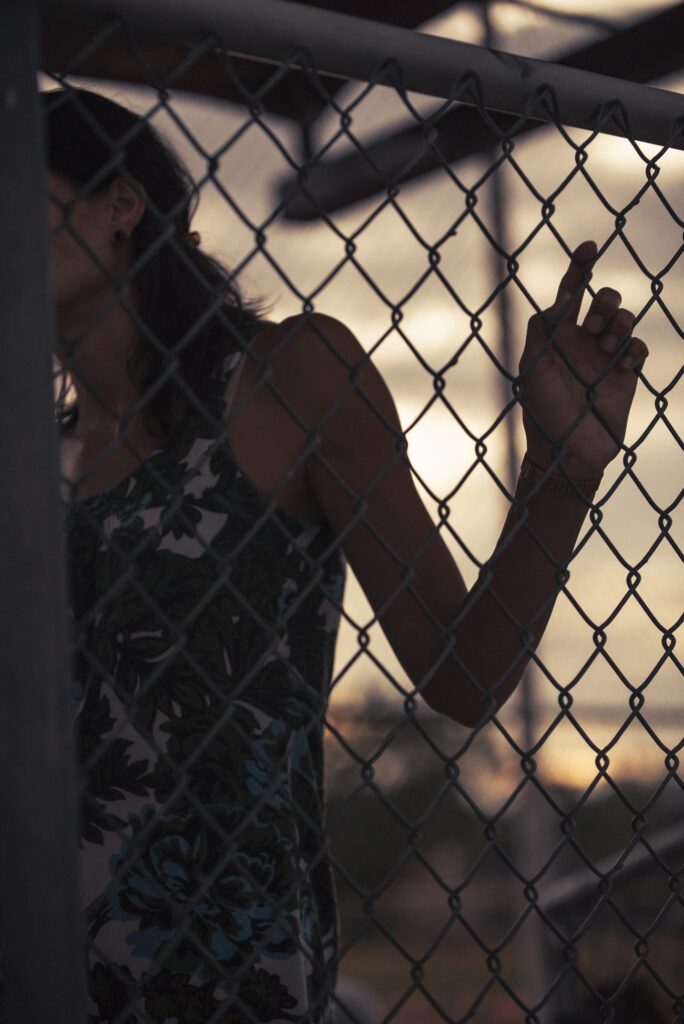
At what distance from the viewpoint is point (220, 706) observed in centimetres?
103

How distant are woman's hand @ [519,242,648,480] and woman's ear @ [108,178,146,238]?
451 millimetres

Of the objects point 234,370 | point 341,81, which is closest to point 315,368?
point 234,370

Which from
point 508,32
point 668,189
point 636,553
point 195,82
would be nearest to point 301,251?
point 195,82

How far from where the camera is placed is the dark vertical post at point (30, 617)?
0.66m

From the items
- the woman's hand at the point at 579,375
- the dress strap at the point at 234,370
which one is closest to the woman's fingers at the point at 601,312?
the woman's hand at the point at 579,375

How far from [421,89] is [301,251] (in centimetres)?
265

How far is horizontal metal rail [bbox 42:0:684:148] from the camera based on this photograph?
80cm

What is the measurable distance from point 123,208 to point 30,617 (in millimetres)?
610

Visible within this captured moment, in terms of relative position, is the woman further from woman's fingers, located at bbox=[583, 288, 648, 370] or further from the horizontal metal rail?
the horizontal metal rail

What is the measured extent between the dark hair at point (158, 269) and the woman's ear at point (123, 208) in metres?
0.01

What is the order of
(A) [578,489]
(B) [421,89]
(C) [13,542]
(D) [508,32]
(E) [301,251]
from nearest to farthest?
(C) [13,542]
(B) [421,89]
(A) [578,489]
(D) [508,32]
(E) [301,251]

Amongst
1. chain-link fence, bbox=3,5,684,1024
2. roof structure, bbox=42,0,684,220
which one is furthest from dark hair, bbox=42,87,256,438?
roof structure, bbox=42,0,684,220

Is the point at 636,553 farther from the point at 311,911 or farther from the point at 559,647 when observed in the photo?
the point at 311,911

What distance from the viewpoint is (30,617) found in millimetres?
680
